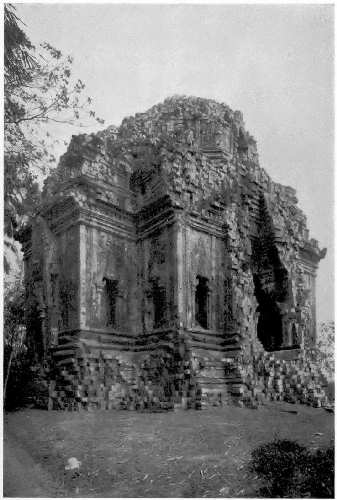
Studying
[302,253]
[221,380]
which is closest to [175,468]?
[221,380]

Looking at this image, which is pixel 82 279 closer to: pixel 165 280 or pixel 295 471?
pixel 165 280

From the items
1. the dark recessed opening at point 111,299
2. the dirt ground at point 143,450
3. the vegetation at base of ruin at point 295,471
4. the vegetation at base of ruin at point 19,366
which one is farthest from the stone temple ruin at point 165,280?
the vegetation at base of ruin at point 295,471

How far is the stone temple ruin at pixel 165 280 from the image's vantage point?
38.4 feet

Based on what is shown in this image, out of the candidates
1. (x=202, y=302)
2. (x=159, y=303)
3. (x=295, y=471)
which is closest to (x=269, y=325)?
(x=202, y=302)

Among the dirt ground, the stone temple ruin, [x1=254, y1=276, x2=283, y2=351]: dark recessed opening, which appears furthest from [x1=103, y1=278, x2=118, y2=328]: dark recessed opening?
[x1=254, y1=276, x2=283, y2=351]: dark recessed opening

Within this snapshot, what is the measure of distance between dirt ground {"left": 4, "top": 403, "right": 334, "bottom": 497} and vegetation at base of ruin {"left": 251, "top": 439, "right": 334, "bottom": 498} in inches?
7.8

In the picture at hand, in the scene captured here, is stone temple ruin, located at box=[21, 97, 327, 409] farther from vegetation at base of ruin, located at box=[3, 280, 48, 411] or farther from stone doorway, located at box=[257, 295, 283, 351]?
vegetation at base of ruin, located at box=[3, 280, 48, 411]

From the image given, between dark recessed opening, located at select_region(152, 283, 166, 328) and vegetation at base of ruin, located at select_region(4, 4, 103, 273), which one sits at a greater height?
vegetation at base of ruin, located at select_region(4, 4, 103, 273)

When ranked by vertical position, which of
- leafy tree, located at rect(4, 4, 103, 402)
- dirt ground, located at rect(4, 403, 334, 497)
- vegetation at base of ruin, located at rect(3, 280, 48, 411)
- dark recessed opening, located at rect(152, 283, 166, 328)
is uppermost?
leafy tree, located at rect(4, 4, 103, 402)

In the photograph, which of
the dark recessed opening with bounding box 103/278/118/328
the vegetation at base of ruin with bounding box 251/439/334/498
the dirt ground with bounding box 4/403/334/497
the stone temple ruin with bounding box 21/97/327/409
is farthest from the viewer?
the dark recessed opening with bounding box 103/278/118/328

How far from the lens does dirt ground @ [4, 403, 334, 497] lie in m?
6.80

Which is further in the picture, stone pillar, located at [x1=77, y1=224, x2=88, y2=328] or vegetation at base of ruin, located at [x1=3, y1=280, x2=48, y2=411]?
stone pillar, located at [x1=77, y1=224, x2=88, y2=328]

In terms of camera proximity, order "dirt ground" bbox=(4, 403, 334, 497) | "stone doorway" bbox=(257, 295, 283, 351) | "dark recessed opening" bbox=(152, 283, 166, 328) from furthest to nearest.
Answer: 1. "stone doorway" bbox=(257, 295, 283, 351)
2. "dark recessed opening" bbox=(152, 283, 166, 328)
3. "dirt ground" bbox=(4, 403, 334, 497)

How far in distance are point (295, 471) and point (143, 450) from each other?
2557mm
